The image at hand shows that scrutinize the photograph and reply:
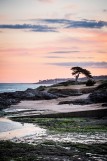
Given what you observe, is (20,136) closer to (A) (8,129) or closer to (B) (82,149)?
(A) (8,129)

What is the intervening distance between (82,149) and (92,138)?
3242 mm

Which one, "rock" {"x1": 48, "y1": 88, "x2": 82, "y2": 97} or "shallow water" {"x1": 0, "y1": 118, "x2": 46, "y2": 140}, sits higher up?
"shallow water" {"x1": 0, "y1": 118, "x2": 46, "y2": 140}

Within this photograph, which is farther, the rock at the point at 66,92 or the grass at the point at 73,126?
the rock at the point at 66,92

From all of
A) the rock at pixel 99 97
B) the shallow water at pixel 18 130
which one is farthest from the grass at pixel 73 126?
the rock at pixel 99 97

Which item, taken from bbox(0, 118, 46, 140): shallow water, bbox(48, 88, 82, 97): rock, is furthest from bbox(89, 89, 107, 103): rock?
bbox(0, 118, 46, 140): shallow water

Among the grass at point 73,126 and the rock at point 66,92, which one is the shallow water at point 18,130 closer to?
the grass at point 73,126

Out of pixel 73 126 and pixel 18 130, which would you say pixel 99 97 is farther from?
pixel 18 130

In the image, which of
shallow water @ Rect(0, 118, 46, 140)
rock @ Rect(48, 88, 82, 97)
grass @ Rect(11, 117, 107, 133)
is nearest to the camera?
shallow water @ Rect(0, 118, 46, 140)

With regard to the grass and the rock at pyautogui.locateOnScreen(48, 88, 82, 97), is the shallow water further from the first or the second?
the rock at pyautogui.locateOnScreen(48, 88, 82, 97)

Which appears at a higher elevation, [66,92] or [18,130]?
[18,130]

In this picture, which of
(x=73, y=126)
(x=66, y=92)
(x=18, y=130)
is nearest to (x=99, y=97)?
(x=73, y=126)

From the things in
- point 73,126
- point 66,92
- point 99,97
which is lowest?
point 66,92

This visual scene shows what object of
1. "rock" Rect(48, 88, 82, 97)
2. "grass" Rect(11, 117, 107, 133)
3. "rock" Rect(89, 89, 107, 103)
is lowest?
"rock" Rect(48, 88, 82, 97)

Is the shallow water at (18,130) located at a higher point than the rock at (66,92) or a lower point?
higher
